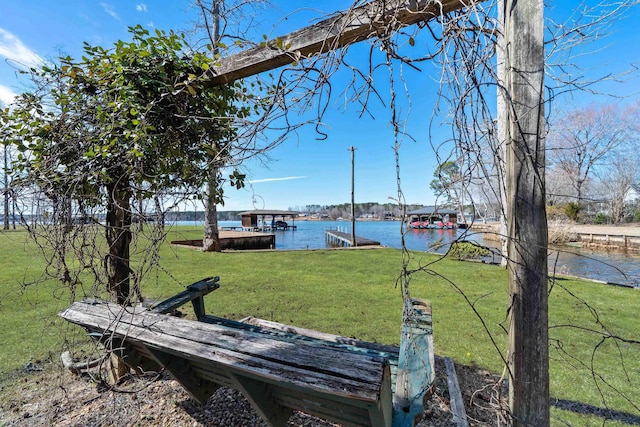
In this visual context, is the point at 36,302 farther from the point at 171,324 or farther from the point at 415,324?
the point at 415,324

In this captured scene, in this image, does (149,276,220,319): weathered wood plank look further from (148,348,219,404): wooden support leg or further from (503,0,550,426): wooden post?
(503,0,550,426): wooden post

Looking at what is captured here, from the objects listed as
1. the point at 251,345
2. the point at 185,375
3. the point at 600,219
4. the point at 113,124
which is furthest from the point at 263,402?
the point at 600,219

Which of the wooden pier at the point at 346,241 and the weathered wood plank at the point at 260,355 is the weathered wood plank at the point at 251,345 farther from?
the wooden pier at the point at 346,241

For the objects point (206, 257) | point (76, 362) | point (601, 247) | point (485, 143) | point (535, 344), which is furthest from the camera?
point (601, 247)

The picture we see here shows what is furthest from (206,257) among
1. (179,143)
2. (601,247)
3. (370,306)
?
(601,247)

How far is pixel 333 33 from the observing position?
1.48 metres

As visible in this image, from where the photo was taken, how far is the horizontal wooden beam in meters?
1.31

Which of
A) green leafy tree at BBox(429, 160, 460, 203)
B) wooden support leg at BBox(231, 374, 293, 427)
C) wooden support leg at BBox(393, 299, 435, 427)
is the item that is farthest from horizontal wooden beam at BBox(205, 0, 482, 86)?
wooden support leg at BBox(231, 374, 293, 427)

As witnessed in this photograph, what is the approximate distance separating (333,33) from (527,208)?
4.04ft

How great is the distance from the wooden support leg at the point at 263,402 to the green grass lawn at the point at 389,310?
2.71 ft

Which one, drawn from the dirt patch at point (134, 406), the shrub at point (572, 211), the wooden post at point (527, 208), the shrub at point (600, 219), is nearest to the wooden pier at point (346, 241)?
the dirt patch at point (134, 406)

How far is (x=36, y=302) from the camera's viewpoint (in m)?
4.78

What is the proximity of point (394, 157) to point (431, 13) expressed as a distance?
0.66 metres

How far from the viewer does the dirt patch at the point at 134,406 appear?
2.19 metres
